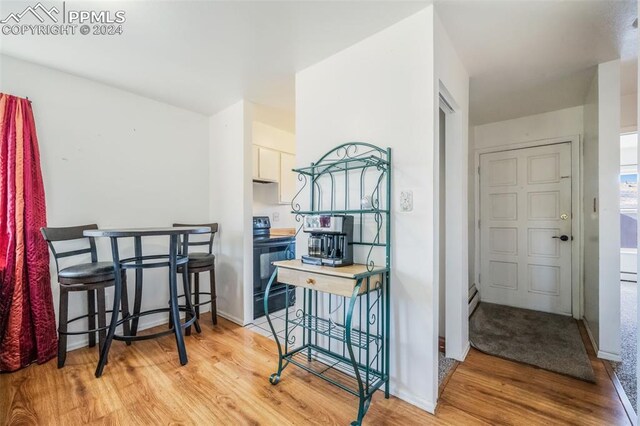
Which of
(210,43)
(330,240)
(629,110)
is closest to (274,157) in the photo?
(210,43)

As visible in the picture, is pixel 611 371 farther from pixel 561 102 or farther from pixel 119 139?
pixel 119 139

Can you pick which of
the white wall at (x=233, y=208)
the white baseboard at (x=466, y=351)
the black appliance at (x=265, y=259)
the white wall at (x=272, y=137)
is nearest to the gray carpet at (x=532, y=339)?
the white baseboard at (x=466, y=351)

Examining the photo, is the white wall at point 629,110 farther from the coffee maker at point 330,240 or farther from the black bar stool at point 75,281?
the black bar stool at point 75,281

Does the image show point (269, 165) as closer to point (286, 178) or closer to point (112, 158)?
point (286, 178)

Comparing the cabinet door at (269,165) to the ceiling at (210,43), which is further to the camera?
the cabinet door at (269,165)

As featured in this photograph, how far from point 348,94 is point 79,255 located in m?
2.62

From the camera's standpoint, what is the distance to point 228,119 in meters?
A: 3.15

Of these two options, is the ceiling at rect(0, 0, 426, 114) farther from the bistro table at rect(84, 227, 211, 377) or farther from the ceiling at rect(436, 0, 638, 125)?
the bistro table at rect(84, 227, 211, 377)

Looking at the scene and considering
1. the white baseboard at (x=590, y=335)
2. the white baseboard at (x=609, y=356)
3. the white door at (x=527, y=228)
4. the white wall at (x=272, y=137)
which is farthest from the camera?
the white wall at (x=272, y=137)

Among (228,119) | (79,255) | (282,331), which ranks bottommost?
(282,331)

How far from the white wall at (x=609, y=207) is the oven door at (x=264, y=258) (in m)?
2.98

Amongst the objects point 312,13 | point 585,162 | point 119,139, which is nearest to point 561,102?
point 585,162

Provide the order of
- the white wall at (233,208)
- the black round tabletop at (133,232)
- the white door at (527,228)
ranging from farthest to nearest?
the white door at (527,228), the white wall at (233,208), the black round tabletop at (133,232)

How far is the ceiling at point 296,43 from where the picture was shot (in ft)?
5.49
